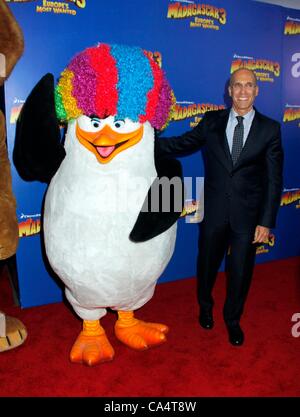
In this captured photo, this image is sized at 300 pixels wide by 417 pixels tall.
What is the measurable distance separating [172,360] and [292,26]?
110 inches

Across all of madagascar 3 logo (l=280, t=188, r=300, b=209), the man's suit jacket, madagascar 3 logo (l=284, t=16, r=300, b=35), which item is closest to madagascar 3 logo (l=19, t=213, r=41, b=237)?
the man's suit jacket

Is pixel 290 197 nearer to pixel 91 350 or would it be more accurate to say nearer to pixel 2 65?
pixel 91 350

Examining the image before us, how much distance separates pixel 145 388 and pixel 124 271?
53cm

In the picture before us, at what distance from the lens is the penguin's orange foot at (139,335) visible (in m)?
2.21

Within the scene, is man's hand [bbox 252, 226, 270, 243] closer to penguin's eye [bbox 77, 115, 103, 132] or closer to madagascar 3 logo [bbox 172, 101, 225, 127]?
penguin's eye [bbox 77, 115, 103, 132]

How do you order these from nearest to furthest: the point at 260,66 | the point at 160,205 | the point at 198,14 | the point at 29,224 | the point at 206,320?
the point at 160,205 < the point at 206,320 < the point at 29,224 < the point at 198,14 < the point at 260,66

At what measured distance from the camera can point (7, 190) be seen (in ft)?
6.91

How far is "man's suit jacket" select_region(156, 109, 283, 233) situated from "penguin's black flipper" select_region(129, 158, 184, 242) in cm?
13

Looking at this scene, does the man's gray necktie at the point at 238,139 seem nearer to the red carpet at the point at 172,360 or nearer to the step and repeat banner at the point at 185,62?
the step and repeat banner at the point at 185,62

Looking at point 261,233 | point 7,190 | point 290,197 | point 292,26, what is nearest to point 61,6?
point 7,190

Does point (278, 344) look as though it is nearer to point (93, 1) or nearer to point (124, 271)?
point (124, 271)

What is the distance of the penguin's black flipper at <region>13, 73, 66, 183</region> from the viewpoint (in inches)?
74.9

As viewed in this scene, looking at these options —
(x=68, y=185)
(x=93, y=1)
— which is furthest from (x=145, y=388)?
(x=93, y=1)

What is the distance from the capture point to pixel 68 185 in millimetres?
1922
